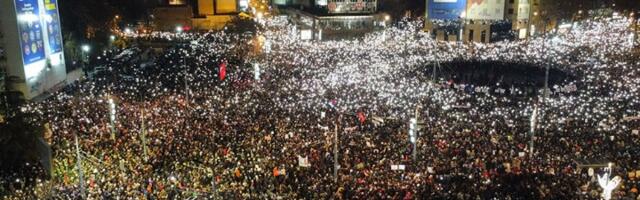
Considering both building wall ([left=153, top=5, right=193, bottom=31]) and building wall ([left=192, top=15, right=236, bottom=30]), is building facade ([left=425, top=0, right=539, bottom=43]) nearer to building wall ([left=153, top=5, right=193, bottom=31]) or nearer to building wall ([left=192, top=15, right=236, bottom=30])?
building wall ([left=192, top=15, right=236, bottom=30])

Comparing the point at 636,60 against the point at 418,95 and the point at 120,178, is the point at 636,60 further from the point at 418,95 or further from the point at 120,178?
the point at 120,178

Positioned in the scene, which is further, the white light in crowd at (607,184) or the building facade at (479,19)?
the building facade at (479,19)

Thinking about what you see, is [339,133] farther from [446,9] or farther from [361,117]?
[446,9]

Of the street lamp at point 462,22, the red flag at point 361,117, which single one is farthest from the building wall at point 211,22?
the red flag at point 361,117

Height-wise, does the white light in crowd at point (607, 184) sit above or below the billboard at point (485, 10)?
below

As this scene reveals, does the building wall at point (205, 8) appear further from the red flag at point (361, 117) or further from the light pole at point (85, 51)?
the red flag at point (361, 117)

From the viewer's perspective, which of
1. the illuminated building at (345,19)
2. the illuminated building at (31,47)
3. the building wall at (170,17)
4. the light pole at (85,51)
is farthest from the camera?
the building wall at (170,17)

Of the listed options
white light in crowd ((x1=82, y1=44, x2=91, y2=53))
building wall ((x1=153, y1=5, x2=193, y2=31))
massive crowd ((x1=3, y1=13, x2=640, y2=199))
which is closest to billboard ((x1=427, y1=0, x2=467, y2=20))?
massive crowd ((x1=3, y1=13, x2=640, y2=199))
